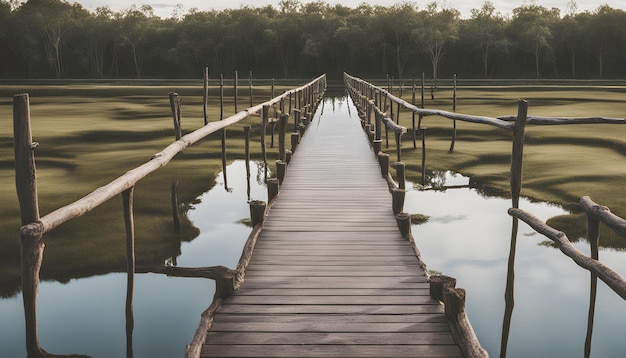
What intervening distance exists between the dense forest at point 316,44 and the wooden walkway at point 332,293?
201ft

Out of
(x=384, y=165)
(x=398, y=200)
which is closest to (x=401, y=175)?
(x=398, y=200)

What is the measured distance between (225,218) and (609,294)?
21.5ft

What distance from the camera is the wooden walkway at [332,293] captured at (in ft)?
14.1

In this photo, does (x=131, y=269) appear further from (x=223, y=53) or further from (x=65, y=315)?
(x=223, y=53)

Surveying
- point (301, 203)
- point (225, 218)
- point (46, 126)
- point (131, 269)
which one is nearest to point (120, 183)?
point (131, 269)

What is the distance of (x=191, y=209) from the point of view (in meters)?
11.8

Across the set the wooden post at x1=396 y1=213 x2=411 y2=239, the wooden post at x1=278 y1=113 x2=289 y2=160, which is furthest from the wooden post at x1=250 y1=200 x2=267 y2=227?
the wooden post at x1=278 y1=113 x2=289 y2=160

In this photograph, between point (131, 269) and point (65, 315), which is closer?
point (131, 269)

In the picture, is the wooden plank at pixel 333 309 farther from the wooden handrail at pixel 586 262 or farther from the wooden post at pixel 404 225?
the wooden post at pixel 404 225

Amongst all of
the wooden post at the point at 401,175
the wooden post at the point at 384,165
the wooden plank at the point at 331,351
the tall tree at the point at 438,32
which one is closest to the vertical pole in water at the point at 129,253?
the wooden plank at the point at 331,351

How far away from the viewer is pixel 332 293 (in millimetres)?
5277

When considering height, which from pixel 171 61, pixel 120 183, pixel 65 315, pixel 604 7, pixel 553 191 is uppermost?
pixel 604 7

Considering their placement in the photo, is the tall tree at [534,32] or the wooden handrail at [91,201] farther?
the tall tree at [534,32]

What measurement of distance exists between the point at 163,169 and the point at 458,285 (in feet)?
27.8
